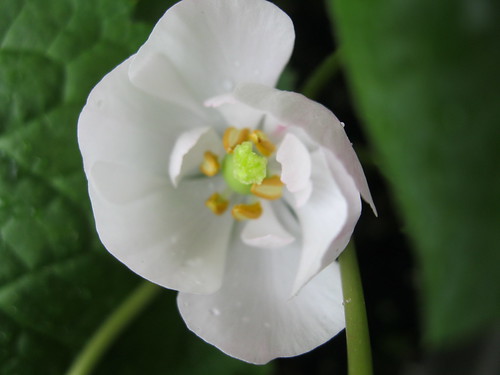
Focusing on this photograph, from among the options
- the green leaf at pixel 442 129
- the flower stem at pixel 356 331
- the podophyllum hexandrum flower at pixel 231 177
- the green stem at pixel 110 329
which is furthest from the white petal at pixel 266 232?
the green leaf at pixel 442 129

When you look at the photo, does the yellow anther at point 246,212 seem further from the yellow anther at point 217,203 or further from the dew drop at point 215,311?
the dew drop at point 215,311

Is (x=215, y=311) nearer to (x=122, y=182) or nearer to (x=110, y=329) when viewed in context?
(x=122, y=182)

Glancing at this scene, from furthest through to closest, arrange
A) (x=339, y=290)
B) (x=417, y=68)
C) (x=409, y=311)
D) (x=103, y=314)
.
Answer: (x=409, y=311), (x=103, y=314), (x=339, y=290), (x=417, y=68)

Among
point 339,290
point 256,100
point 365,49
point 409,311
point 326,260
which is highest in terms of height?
point 365,49

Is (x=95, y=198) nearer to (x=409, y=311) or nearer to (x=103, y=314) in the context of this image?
(x=103, y=314)

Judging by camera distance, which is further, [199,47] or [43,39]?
[43,39]

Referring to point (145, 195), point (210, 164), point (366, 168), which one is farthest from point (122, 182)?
point (366, 168)

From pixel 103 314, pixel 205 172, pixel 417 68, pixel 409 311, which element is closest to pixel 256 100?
pixel 205 172

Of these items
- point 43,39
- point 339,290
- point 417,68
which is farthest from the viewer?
point 43,39
